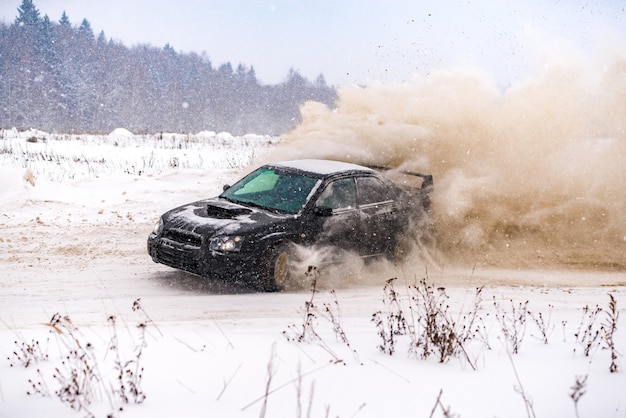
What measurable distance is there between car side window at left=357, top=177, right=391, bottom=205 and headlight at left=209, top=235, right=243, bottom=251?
218cm

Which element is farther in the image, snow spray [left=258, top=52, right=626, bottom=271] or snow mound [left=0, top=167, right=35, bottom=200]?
snow mound [left=0, top=167, right=35, bottom=200]

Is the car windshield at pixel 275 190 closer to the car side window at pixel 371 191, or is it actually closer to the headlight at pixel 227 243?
the car side window at pixel 371 191

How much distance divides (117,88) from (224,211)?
271 ft

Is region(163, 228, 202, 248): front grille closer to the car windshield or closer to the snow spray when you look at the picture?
the car windshield

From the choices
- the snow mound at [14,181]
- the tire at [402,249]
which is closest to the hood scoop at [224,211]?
the tire at [402,249]

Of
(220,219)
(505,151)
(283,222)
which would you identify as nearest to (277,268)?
(283,222)

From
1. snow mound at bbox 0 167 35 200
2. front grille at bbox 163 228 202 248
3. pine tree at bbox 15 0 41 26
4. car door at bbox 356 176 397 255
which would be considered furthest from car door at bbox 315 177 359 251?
pine tree at bbox 15 0 41 26

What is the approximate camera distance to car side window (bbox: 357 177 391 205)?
8602mm

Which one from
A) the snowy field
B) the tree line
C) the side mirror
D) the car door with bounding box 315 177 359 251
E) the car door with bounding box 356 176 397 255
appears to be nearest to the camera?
the snowy field

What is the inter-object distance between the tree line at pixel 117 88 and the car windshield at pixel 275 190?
1704 inches

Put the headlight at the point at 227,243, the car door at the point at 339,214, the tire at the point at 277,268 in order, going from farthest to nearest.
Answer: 1. the car door at the point at 339,214
2. the tire at the point at 277,268
3. the headlight at the point at 227,243

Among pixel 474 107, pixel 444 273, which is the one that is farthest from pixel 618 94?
pixel 444 273

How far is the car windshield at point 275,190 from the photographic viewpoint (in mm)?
7935

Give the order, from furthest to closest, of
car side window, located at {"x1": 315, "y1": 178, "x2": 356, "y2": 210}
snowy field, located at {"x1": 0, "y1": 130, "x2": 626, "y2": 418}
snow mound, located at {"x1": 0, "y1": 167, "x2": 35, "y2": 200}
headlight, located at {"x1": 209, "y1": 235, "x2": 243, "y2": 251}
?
1. snow mound, located at {"x1": 0, "y1": 167, "x2": 35, "y2": 200}
2. car side window, located at {"x1": 315, "y1": 178, "x2": 356, "y2": 210}
3. headlight, located at {"x1": 209, "y1": 235, "x2": 243, "y2": 251}
4. snowy field, located at {"x1": 0, "y1": 130, "x2": 626, "y2": 418}
